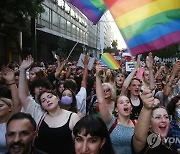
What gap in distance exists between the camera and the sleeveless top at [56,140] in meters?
4.08

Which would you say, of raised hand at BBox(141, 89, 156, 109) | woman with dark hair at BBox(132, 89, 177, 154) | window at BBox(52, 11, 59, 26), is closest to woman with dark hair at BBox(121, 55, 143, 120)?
woman with dark hair at BBox(132, 89, 177, 154)

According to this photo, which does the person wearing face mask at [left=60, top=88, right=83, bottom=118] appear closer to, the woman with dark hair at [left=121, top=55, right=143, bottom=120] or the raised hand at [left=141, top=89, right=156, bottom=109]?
the woman with dark hair at [left=121, top=55, right=143, bottom=120]

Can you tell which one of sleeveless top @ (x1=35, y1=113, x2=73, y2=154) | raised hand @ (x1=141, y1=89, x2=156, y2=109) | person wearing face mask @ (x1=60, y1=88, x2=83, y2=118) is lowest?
sleeveless top @ (x1=35, y1=113, x2=73, y2=154)

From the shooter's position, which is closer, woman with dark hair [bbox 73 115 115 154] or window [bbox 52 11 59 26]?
woman with dark hair [bbox 73 115 115 154]

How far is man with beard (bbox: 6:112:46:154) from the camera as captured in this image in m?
2.85

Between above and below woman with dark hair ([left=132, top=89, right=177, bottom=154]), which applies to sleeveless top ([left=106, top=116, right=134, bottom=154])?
below

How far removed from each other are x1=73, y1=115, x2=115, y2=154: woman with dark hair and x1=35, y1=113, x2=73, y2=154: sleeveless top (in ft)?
4.03

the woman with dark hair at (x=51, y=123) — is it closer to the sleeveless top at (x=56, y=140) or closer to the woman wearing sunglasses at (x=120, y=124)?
the sleeveless top at (x=56, y=140)

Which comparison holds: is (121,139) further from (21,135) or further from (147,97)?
(21,135)

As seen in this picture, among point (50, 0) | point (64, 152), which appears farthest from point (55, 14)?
point (64, 152)

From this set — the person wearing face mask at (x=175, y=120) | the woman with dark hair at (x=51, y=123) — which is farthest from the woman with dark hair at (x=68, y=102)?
the person wearing face mask at (x=175, y=120)

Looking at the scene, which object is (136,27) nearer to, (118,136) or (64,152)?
(118,136)

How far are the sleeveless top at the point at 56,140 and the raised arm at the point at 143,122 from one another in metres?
0.98

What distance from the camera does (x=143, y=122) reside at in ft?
10.2
